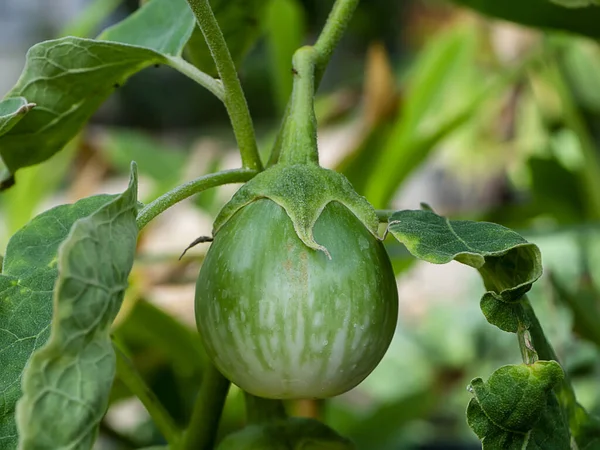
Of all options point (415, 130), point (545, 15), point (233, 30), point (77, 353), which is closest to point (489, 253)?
point (77, 353)

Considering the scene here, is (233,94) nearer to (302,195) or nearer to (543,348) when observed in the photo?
(302,195)

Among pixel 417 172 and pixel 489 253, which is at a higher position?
pixel 417 172

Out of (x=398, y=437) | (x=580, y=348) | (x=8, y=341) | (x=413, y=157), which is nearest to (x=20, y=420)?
(x=8, y=341)

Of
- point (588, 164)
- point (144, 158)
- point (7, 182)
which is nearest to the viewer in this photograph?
point (7, 182)

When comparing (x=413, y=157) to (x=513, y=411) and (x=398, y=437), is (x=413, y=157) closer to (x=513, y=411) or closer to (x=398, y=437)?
(x=398, y=437)

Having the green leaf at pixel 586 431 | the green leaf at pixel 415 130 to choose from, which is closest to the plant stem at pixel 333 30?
the green leaf at pixel 586 431

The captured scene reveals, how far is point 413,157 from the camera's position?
916 mm

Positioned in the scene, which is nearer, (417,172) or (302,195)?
(302,195)

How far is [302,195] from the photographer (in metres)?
0.34

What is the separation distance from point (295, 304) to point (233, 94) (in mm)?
126

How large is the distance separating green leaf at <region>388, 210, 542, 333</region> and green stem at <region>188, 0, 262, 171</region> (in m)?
0.09

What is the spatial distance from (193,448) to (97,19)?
947 mm

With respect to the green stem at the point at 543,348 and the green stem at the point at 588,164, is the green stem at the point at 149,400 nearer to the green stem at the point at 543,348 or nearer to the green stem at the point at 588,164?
the green stem at the point at 543,348

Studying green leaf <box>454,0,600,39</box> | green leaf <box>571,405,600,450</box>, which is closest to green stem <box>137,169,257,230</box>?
green leaf <box>571,405,600,450</box>
